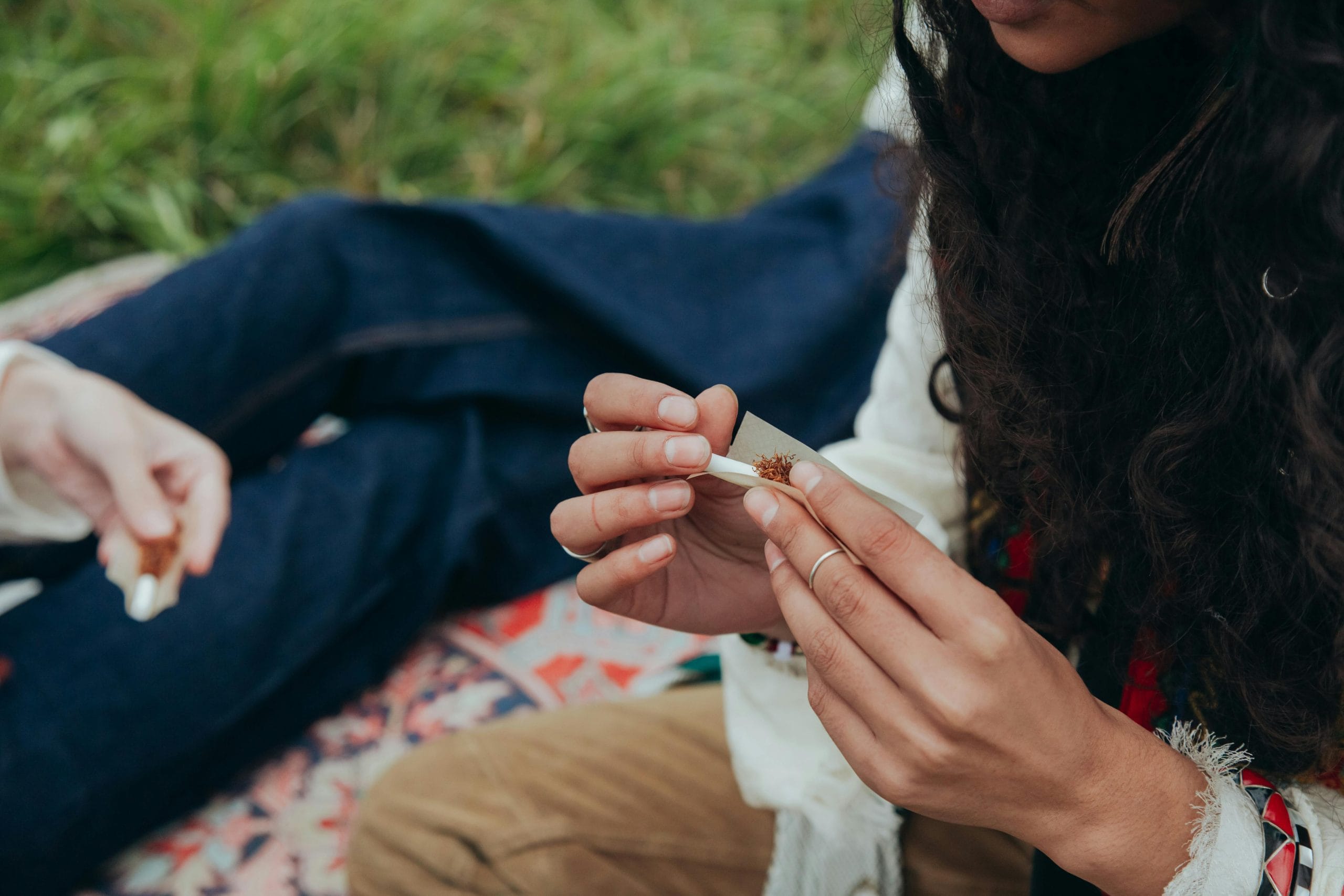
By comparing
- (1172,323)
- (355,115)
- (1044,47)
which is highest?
(1044,47)

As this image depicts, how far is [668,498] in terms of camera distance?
949 millimetres

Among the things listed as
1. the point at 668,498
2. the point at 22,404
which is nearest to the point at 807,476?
the point at 668,498

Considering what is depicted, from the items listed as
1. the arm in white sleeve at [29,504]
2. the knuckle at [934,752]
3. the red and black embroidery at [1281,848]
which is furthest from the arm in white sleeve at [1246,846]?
the arm in white sleeve at [29,504]

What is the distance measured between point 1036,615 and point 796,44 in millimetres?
3042

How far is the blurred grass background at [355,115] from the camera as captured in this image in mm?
2707

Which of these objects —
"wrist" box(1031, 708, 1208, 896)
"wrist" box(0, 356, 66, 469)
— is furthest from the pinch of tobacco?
"wrist" box(0, 356, 66, 469)

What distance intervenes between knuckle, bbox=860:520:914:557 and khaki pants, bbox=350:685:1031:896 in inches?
23.1

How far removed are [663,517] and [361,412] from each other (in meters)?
1.19

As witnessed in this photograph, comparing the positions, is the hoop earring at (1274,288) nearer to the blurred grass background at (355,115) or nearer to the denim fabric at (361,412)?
the denim fabric at (361,412)

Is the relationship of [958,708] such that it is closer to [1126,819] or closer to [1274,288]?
[1126,819]

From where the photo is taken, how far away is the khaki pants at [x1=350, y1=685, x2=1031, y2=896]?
1.23m

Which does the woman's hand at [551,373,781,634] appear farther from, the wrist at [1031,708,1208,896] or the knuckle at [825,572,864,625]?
the wrist at [1031,708,1208,896]

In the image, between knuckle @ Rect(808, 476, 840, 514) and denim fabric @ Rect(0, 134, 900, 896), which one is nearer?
knuckle @ Rect(808, 476, 840, 514)

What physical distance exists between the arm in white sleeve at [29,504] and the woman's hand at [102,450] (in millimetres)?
11
